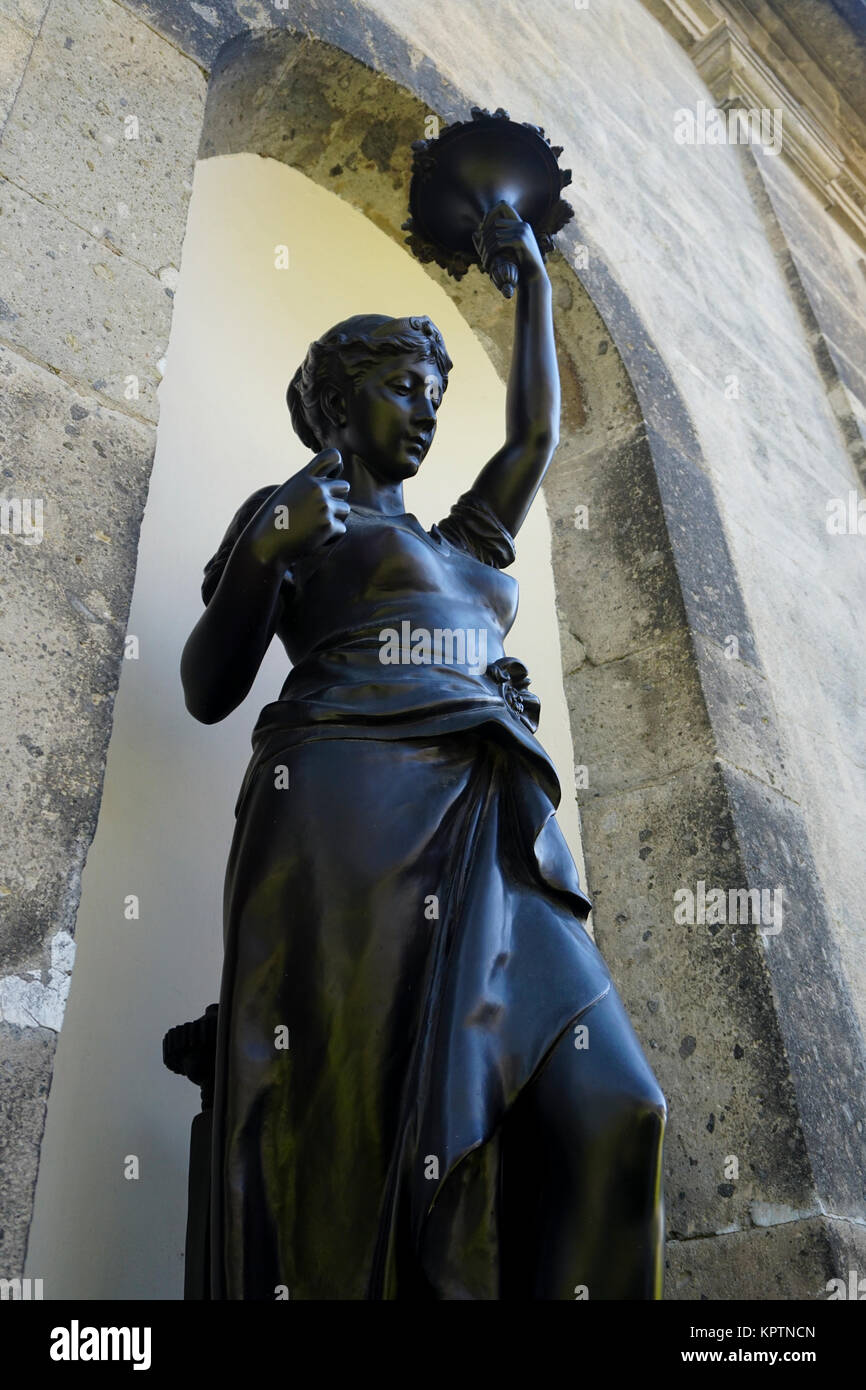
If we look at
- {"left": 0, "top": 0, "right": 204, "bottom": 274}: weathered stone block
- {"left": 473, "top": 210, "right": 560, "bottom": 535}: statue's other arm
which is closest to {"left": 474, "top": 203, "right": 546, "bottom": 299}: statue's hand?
{"left": 473, "top": 210, "right": 560, "bottom": 535}: statue's other arm

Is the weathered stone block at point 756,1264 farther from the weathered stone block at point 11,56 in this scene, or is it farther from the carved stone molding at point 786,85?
the carved stone molding at point 786,85

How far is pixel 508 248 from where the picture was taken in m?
2.44

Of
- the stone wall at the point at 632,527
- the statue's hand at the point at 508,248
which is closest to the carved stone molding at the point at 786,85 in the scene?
the stone wall at the point at 632,527

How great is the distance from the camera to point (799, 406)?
4.59 meters

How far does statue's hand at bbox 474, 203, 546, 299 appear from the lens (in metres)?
2.43

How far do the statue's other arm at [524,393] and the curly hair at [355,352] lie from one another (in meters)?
0.19

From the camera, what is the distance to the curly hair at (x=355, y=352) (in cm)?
216

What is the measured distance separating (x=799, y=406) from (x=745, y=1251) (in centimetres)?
305

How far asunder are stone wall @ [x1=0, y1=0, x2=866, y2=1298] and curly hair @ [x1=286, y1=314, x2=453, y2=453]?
278 millimetres

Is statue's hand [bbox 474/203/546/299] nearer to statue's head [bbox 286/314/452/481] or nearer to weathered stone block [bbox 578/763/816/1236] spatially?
statue's head [bbox 286/314/452/481]

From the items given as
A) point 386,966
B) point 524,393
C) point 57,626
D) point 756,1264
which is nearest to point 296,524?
point 57,626
